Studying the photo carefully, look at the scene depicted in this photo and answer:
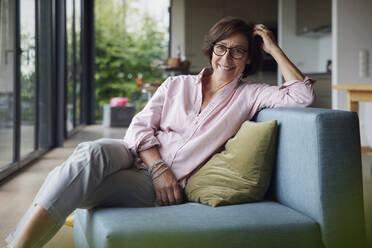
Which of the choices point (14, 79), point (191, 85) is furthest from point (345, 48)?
point (191, 85)

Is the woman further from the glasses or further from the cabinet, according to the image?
the cabinet

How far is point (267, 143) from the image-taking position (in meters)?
1.64

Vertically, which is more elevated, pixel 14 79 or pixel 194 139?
pixel 14 79

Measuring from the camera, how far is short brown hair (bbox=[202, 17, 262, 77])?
6.25 feet

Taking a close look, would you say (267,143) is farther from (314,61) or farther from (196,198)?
(314,61)

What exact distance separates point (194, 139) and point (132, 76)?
1208cm

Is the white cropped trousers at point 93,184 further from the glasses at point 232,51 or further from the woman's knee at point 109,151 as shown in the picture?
the glasses at point 232,51

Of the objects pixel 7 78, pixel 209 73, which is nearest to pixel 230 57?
pixel 209 73

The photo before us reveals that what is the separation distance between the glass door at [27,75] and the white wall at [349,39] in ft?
11.2

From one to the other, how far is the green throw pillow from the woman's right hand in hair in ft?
0.19

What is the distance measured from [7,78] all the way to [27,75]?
74cm

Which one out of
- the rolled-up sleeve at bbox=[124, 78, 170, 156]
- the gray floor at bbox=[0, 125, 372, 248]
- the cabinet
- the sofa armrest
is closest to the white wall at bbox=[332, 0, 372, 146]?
the gray floor at bbox=[0, 125, 372, 248]

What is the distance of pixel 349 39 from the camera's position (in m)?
5.59

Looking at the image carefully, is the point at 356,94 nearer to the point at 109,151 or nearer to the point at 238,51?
the point at 238,51
